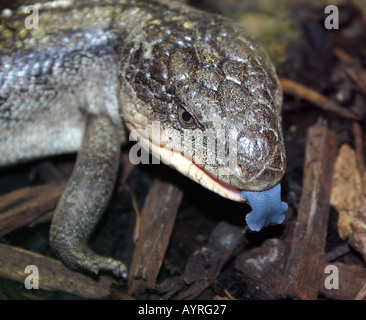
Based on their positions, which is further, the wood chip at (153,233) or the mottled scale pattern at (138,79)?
the wood chip at (153,233)

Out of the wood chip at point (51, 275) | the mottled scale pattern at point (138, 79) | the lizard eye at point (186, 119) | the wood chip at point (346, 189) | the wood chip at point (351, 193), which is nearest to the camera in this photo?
the mottled scale pattern at point (138, 79)

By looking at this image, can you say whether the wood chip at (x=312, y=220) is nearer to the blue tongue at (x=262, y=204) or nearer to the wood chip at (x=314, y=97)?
the wood chip at (x=314, y=97)

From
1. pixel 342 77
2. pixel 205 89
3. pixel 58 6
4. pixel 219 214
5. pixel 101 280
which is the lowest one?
pixel 101 280

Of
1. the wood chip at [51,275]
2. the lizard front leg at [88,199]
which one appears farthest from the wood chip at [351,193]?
the wood chip at [51,275]

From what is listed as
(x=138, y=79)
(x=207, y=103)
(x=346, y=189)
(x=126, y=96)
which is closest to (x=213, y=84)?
(x=207, y=103)

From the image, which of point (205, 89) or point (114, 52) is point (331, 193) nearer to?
point (205, 89)

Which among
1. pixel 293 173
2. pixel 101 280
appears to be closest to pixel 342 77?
pixel 293 173

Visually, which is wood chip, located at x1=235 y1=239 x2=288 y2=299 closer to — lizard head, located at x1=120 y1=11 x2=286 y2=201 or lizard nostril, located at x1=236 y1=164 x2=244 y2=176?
lizard head, located at x1=120 y1=11 x2=286 y2=201

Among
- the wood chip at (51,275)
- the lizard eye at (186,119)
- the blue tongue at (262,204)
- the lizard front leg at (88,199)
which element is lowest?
the wood chip at (51,275)
